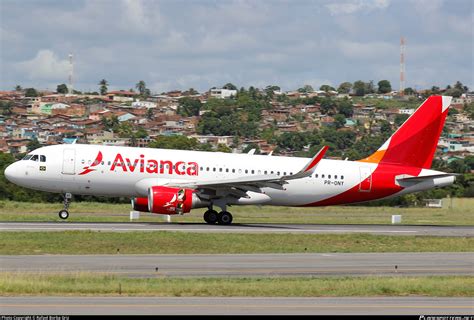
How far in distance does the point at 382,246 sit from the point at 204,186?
9.53m

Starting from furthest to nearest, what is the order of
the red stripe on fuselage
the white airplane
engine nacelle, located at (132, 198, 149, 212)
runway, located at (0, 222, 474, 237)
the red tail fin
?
the red tail fin < the red stripe on fuselage < engine nacelle, located at (132, 198, 149, 212) < the white airplane < runway, located at (0, 222, 474, 237)

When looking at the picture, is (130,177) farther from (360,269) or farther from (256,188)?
(360,269)

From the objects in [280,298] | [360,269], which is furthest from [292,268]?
[280,298]

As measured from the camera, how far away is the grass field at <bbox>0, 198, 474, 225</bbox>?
5247 cm

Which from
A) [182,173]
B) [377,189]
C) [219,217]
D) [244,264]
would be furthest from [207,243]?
[377,189]

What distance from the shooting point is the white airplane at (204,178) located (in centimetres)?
4325

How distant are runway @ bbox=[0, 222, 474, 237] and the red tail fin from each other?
3.99 metres

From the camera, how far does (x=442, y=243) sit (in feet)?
125

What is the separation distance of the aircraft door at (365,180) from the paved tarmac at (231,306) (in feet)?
83.7

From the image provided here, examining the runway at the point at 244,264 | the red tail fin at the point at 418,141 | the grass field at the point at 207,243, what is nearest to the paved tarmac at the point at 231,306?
the runway at the point at 244,264

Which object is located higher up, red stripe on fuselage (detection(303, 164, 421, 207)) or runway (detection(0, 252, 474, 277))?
red stripe on fuselage (detection(303, 164, 421, 207))

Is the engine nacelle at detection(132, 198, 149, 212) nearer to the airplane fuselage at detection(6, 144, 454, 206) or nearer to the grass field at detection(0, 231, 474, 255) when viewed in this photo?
the airplane fuselage at detection(6, 144, 454, 206)

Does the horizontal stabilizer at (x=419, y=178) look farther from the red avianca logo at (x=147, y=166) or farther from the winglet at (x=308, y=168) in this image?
the red avianca logo at (x=147, y=166)

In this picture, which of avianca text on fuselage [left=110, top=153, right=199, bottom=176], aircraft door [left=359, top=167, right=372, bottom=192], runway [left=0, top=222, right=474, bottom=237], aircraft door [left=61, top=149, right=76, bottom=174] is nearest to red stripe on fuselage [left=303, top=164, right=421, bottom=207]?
aircraft door [left=359, top=167, right=372, bottom=192]
